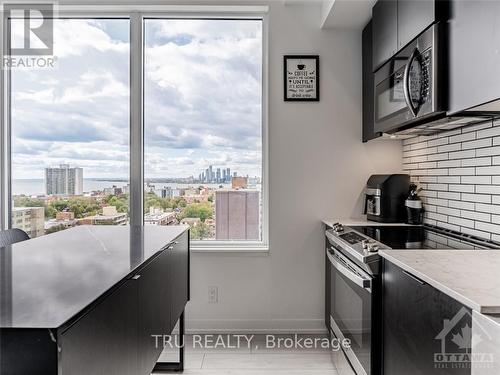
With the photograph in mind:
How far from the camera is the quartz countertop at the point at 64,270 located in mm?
853

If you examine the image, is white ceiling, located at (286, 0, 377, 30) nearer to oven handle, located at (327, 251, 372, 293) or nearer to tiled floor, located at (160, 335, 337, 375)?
oven handle, located at (327, 251, 372, 293)

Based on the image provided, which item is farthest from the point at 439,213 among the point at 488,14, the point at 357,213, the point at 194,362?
the point at 194,362

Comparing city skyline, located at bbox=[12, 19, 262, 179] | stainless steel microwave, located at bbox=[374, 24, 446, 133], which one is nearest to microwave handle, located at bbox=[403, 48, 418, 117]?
stainless steel microwave, located at bbox=[374, 24, 446, 133]

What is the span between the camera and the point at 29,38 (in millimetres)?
3121

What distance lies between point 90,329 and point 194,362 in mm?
1745

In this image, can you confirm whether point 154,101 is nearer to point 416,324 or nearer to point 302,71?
point 302,71

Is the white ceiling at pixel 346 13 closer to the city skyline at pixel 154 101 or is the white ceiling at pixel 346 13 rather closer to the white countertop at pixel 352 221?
the city skyline at pixel 154 101

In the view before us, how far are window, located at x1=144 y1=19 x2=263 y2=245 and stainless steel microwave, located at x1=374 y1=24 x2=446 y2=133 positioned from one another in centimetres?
127

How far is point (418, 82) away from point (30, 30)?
3.12m

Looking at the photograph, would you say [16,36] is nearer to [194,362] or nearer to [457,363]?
[194,362]

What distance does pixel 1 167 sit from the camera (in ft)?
10.1

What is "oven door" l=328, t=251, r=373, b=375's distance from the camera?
1732 millimetres

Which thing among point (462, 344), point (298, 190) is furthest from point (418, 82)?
point (298, 190)

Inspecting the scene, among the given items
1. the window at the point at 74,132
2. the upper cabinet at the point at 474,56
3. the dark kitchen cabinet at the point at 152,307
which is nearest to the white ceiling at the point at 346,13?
the upper cabinet at the point at 474,56
